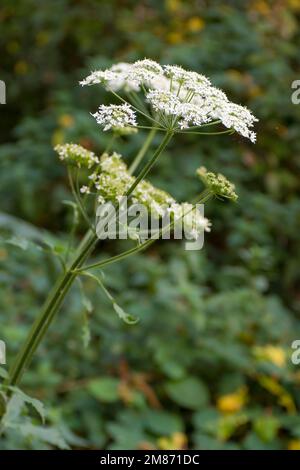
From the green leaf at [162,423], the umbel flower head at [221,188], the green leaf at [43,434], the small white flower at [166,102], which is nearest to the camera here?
the small white flower at [166,102]

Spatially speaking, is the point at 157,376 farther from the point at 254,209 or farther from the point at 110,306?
the point at 254,209

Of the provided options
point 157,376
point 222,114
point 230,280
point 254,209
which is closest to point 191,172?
point 254,209

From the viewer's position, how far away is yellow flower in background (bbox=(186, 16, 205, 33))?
4.77 m

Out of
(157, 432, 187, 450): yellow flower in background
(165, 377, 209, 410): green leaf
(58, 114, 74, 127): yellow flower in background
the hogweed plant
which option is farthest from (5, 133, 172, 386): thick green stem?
(58, 114, 74, 127): yellow flower in background

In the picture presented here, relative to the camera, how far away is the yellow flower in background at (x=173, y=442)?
8.35 feet

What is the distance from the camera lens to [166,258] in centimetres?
406

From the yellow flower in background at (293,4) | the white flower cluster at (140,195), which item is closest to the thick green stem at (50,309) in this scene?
the white flower cluster at (140,195)

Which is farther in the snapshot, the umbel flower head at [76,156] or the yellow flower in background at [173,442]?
the yellow flower in background at [173,442]

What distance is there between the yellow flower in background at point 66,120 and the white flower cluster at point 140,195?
295 cm

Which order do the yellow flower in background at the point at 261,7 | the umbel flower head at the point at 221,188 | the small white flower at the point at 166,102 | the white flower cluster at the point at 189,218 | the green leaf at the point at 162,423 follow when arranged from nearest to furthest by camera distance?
the small white flower at the point at 166,102, the umbel flower head at the point at 221,188, the white flower cluster at the point at 189,218, the green leaf at the point at 162,423, the yellow flower in background at the point at 261,7

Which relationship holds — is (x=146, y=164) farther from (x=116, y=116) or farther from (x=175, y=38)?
(x=175, y=38)

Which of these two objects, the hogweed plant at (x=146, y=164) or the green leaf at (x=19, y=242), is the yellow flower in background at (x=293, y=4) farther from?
the green leaf at (x=19, y=242)

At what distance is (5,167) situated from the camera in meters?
4.33

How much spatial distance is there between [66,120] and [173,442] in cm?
249
